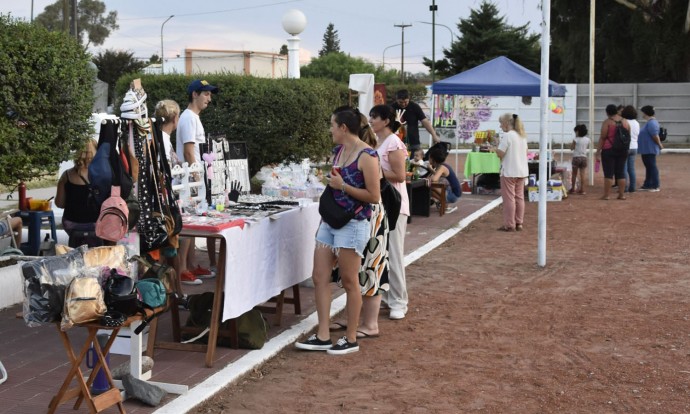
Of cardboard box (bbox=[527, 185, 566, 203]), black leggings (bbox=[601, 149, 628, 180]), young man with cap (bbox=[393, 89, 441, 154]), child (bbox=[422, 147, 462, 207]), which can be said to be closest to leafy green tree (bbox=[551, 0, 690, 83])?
black leggings (bbox=[601, 149, 628, 180])

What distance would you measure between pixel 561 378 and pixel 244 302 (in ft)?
7.45

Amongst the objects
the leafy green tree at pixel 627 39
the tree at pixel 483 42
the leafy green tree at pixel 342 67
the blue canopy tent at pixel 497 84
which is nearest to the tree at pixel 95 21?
the leafy green tree at pixel 342 67

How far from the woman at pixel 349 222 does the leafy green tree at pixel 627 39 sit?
34.4m

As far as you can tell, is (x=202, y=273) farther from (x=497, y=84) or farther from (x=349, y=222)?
(x=497, y=84)

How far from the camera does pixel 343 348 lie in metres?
6.64

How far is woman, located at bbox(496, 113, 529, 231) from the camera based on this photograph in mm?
12734

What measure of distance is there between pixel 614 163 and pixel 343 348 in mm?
11999

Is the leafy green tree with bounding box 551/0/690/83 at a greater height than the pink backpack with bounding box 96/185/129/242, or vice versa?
the leafy green tree with bounding box 551/0/690/83

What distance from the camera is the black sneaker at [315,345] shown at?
6680mm

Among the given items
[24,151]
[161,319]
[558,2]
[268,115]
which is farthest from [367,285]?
[558,2]

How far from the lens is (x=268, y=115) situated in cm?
1296

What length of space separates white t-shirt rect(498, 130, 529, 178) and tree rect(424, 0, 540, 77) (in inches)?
1886

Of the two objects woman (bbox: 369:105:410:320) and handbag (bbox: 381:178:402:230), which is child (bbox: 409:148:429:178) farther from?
handbag (bbox: 381:178:402:230)

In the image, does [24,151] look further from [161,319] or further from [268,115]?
[268,115]
